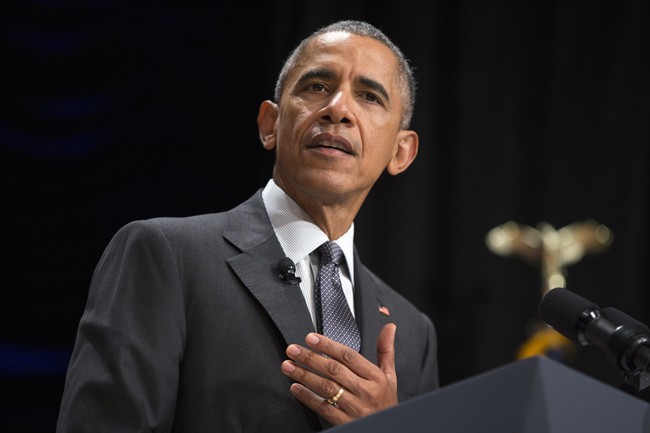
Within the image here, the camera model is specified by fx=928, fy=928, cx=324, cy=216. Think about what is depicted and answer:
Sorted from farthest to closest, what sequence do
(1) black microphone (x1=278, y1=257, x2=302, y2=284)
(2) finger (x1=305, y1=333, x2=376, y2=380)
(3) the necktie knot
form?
(3) the necktie knot
(1) black microphone (x1=278, y1=257, x2=302, y2=284)
(2) finger (x1=305, y1=333, x2=376, y2=380)

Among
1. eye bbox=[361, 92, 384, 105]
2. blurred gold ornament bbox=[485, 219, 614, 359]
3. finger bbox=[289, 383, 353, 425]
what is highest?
eye bbox=[361, 92, 384, 105]

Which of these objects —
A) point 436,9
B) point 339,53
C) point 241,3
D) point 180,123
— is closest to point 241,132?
point 180,123

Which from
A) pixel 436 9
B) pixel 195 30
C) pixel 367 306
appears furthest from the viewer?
pixel 436 9

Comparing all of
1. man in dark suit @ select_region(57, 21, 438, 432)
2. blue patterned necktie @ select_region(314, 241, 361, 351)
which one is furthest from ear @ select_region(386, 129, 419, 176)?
blue patterned necktie @ select_region(314, 241, 361, 351)

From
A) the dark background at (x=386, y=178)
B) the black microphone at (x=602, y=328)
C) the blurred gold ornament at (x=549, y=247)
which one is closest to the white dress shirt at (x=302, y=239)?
the black microphone at (x=602, y=328)

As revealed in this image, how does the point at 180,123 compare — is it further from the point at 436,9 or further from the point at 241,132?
the point at 436,9

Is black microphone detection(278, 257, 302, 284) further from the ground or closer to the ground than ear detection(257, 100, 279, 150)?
closer to the ground

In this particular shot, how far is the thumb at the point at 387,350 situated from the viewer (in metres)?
1.66

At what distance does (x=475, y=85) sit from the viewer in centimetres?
439

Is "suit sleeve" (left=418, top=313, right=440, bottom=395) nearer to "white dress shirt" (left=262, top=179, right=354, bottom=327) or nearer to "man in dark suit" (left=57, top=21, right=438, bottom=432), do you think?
"man in dark suit" (left=57, top=21, right=438, bottom=432)

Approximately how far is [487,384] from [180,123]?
2602 mm

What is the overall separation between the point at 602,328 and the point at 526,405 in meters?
0.26

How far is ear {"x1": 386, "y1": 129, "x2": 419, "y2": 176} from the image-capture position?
2240 millimetres

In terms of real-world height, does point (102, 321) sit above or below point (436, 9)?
below
